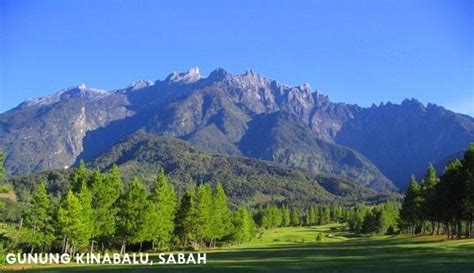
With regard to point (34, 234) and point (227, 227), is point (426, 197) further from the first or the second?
point (34, 234)

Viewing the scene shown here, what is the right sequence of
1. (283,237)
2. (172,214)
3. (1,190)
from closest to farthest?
(1,190)
(172,214)
(283,237)

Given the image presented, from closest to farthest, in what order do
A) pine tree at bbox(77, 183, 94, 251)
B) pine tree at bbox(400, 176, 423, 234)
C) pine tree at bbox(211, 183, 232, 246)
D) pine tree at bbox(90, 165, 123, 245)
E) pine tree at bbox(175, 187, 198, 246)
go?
pine tree at bbox(77, 183, 94, 251), pine tree at bbox(90, 165, 123, 245), pine tree at bbox(175, 187, 198, 246), pine tree at bbox(211, 183, 232, 246), pine tree at bbox(400, 176, 423, 234)

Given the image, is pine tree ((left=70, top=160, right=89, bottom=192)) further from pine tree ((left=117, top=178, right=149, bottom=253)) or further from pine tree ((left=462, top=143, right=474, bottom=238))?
pine tree ((left=462, top=143, right=474, bottom=238))

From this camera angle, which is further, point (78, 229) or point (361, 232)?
point (361, 232)

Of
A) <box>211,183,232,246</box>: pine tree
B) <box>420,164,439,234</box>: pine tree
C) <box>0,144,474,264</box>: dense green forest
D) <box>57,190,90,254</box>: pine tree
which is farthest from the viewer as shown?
<box>211,183,232,246</box>: pine tree

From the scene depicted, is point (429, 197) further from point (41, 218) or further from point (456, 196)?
point (41, 218)

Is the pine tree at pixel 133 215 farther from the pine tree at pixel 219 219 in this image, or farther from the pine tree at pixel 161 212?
the pine tree at pixel 219 219

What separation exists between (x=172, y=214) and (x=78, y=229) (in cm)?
2926

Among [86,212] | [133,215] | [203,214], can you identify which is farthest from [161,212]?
[86,212]

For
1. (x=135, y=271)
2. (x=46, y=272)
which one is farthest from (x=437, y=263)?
(x=46, y=272)

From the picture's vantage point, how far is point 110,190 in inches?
3413

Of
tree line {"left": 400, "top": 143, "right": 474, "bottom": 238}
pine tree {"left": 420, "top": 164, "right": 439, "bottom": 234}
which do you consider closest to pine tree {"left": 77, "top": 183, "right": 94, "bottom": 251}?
tree line {"left": 400, "top": 143, "right": 474, "bottom": 238}

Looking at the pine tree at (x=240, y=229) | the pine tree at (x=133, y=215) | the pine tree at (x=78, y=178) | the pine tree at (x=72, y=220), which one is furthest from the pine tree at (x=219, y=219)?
the pine tree at (x=72, y=220)

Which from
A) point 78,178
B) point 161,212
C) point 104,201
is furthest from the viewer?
point 161,212
